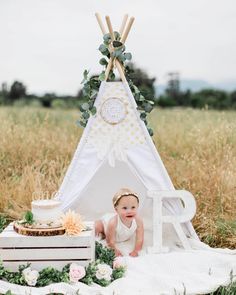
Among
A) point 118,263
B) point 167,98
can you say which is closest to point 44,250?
Answer: point 118,263

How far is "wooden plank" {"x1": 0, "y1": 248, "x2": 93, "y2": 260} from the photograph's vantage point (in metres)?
3.93

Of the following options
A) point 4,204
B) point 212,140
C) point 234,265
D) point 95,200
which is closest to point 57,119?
point 212,140

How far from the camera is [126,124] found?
4.57m

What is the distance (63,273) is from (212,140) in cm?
374

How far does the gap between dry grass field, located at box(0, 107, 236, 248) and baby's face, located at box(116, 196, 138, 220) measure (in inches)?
33.7

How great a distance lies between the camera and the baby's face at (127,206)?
4410 mm

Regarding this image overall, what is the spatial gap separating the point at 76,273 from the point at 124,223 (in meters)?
0.86

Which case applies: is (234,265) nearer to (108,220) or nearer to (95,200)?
(108,220)

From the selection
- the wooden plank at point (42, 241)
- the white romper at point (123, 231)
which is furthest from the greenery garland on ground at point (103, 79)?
the wooden plank at point (42, 241)

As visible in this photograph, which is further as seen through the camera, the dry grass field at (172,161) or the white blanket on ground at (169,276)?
the dry grass field at (172,161)

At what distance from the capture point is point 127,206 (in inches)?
174

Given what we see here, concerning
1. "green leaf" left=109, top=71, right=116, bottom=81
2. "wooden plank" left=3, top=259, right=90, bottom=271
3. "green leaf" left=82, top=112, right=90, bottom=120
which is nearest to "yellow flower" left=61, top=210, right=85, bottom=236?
"wooden plank" left=3, top=259, right=90, bottom=271

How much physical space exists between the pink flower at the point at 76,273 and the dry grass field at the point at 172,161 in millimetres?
1490

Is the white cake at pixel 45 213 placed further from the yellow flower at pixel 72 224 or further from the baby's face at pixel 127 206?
the baby's face at pixel 127 206
